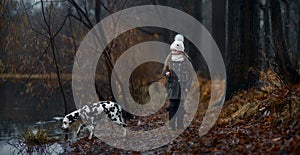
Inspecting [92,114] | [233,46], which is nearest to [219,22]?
[233,46]

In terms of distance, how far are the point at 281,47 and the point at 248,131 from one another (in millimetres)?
4632

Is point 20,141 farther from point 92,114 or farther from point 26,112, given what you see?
point 26,112

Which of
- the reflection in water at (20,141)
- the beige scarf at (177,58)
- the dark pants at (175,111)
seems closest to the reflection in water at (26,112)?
the reflection in water at (20,141)

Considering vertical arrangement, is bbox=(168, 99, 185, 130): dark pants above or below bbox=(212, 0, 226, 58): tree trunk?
below

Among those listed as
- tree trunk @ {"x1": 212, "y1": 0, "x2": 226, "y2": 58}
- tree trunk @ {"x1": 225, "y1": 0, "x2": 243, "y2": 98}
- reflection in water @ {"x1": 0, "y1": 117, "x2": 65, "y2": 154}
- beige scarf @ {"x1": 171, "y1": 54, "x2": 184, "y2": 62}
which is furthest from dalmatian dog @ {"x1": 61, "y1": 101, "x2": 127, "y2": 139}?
tree trunk @ {"x1": 212, "y1": 0, "x2": 226, "y2": 58}

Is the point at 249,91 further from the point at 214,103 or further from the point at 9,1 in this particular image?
the point at 9,1

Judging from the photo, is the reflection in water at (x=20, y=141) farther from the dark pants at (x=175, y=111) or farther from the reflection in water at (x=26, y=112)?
the dark pants at (x=175, y=111)

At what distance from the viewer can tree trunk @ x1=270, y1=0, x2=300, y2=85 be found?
11.1 m

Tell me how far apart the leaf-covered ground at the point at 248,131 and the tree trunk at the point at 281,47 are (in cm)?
58

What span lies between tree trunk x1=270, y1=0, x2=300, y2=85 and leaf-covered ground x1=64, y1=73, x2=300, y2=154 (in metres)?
0.58

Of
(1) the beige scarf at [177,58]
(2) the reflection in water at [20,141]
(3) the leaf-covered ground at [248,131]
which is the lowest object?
(2) the reflection in water at [20,141]

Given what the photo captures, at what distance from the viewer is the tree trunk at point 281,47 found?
36.5ft

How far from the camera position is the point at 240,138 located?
8.02 m

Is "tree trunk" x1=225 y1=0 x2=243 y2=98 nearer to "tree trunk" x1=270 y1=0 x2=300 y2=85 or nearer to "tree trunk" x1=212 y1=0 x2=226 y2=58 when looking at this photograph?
"tree trunk" x1=270 y1=0 x2=300 y2=85
